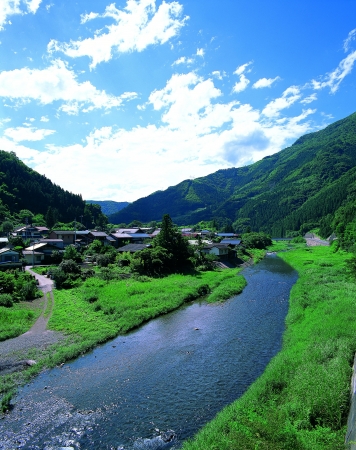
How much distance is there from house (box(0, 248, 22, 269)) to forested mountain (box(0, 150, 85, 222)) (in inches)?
2523

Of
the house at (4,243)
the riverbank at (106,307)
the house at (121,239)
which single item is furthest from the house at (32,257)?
the house at (121,239)

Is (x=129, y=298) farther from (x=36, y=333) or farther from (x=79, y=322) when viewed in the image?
(x=36, y=333)

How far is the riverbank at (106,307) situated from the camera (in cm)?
1891

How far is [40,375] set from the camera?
1694 cm

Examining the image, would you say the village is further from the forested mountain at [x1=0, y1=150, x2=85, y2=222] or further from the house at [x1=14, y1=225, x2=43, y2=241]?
the forested mountain at [x1=0, y1=150, x2=85, y2=222]

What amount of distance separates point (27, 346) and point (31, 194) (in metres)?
115

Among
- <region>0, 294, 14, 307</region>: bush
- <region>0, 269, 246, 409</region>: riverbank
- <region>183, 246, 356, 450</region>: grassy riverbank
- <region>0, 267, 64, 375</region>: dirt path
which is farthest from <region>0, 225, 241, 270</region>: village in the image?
<region>183, 246, 356, 450</region>: grassy riverbank

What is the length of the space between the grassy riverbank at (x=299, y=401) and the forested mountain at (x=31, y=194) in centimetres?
10748

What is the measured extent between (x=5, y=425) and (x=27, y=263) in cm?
4491

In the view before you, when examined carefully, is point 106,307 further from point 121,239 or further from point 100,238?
point 121,239

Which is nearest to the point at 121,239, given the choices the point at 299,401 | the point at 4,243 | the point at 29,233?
the point at 29,233

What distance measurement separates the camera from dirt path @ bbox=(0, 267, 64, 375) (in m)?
17.9

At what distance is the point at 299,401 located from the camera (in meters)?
11.8

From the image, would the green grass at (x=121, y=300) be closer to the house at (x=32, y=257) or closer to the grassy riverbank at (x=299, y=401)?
the grassy riverbank at (x=299, y=401)
